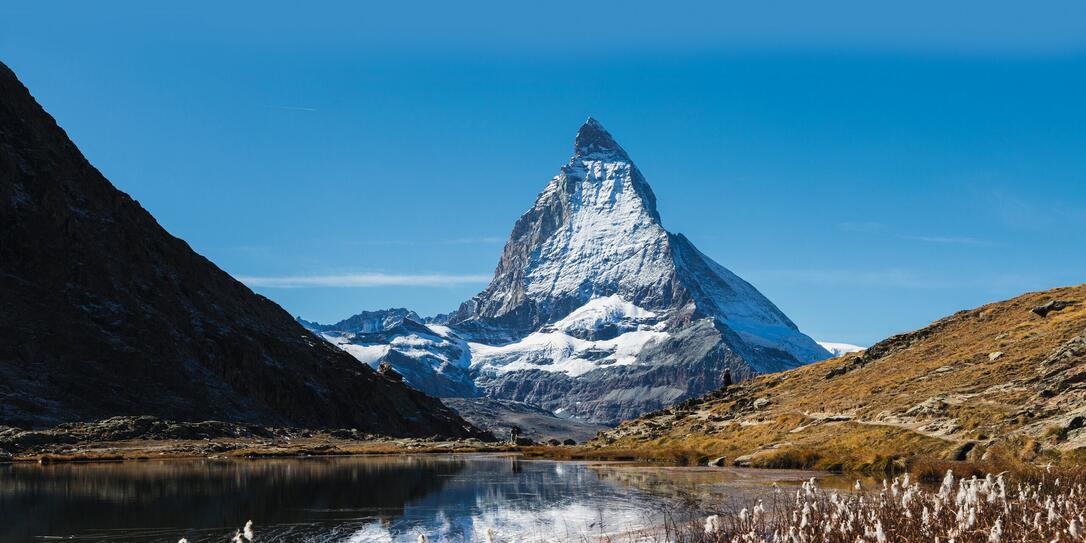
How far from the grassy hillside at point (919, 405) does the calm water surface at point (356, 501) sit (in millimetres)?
7172

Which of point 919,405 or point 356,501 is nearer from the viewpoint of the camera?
point 356,501

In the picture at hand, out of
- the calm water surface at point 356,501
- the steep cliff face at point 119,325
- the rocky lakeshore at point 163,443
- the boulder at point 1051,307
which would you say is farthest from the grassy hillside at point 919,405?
the steep cliff face at point 119,325

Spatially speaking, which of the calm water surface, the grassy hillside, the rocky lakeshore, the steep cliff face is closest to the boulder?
the grassy hillside

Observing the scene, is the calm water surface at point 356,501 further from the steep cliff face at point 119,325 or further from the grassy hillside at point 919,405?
the steep cliff face at point 119,325

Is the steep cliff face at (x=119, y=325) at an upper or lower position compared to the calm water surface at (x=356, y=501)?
upper

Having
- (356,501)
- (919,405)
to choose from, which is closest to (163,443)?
(356,501)

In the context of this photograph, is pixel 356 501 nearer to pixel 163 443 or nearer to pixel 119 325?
pixel 163 443

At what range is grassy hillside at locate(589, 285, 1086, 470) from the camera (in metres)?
46.2

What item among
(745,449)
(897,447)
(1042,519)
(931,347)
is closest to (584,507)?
(1042,519)

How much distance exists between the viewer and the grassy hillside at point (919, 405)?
4625 centimetres

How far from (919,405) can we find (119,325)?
116194mm

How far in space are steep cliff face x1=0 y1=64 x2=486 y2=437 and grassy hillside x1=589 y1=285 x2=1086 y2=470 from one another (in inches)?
2676

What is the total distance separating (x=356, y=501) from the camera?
38906mm

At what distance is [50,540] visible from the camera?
27.2 meters
